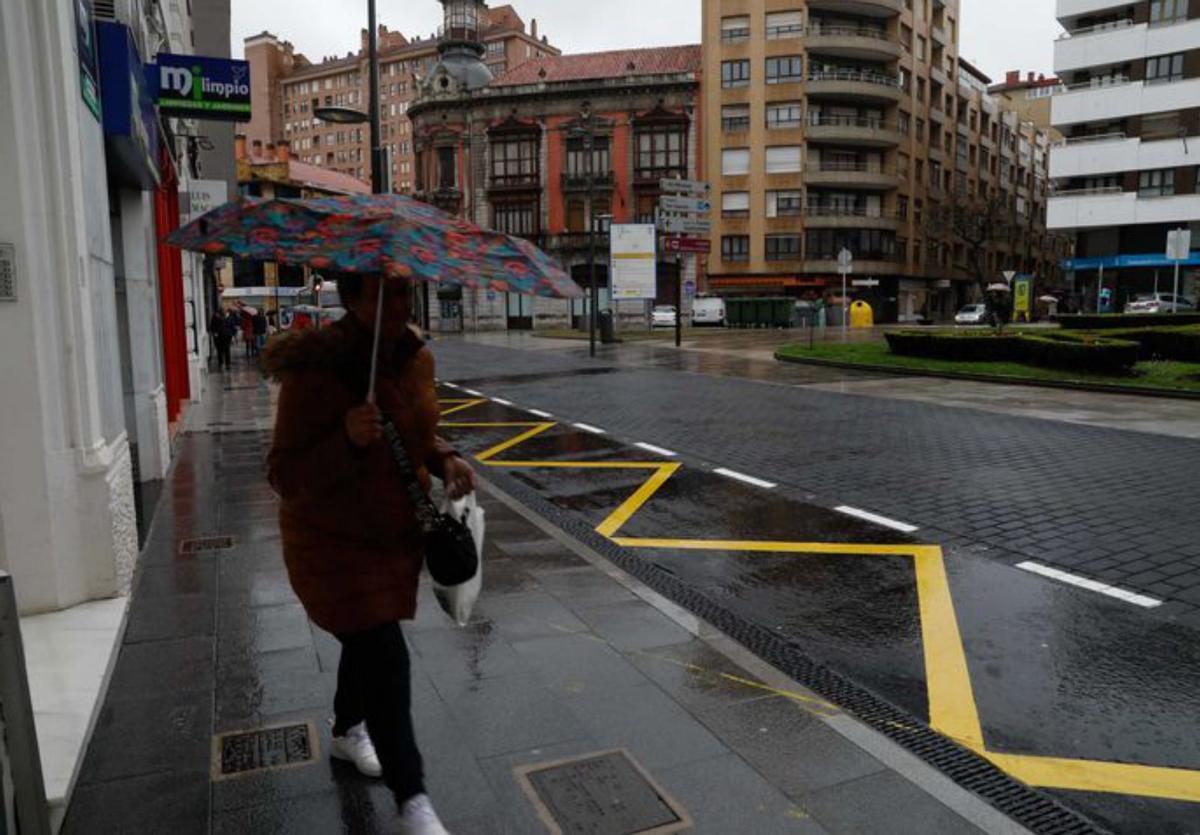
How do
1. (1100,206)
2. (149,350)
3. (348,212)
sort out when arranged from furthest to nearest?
(1100,206) → (149,350) → (348,212)

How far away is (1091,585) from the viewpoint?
5.39 m

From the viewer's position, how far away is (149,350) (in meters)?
8.95

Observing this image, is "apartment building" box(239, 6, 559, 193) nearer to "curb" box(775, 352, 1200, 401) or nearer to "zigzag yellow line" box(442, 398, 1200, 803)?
"curb" box(775, 352, 1200, 401)

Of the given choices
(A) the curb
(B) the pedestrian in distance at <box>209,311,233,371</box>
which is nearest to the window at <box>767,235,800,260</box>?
(A) the curb

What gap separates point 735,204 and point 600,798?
57.0 m

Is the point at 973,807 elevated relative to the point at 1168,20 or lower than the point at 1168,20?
lower

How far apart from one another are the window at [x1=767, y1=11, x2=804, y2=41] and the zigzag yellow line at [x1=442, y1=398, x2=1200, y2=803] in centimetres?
5462

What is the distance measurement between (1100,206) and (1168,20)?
1036cm

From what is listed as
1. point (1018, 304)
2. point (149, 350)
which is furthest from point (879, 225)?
point (149, 350)

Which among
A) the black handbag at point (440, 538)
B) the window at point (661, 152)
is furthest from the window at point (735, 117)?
the black handbag at point (440, 538)

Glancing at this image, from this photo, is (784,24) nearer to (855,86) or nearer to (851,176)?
(855,86)

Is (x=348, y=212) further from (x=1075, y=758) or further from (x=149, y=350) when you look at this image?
(x=149, y=350)

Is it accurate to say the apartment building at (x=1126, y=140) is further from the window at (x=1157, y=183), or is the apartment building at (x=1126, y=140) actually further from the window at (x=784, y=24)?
the window at (x=784, y=24)

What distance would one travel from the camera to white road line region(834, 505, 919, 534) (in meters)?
6.76
